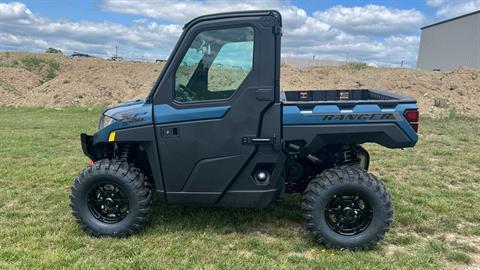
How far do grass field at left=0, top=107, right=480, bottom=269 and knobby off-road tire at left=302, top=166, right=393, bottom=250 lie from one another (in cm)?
13

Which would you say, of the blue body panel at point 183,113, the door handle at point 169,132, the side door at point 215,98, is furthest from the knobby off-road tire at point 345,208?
the door handle at point 169,132

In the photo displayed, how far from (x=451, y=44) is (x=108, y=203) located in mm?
38589

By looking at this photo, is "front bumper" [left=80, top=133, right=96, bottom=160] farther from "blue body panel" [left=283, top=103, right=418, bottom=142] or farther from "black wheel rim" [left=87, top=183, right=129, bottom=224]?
"blue body panel" [left=283, top=103, right=418, bottom=142]

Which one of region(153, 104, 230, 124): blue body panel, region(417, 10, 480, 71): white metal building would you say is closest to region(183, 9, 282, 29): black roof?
region(153, 104, 230, 124): blue body panel

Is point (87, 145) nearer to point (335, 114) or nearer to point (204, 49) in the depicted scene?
point (204, 49)

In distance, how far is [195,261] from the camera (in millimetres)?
3635

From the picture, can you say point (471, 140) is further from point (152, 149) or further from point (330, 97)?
point (152, 149)

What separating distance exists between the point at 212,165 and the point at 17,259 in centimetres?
187

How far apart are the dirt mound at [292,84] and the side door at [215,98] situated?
488 inches

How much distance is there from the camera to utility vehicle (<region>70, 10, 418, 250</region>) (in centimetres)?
381

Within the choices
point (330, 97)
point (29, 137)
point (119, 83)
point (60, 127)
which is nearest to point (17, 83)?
point (119, 83)

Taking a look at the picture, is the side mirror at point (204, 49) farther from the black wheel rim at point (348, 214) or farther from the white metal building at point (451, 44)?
the white metal building at point (451, 44)

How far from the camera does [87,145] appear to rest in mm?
4418

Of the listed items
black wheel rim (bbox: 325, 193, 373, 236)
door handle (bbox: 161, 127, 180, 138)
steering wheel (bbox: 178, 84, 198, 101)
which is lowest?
black wheel rim (bbox: 325, 193, 373, 236)
